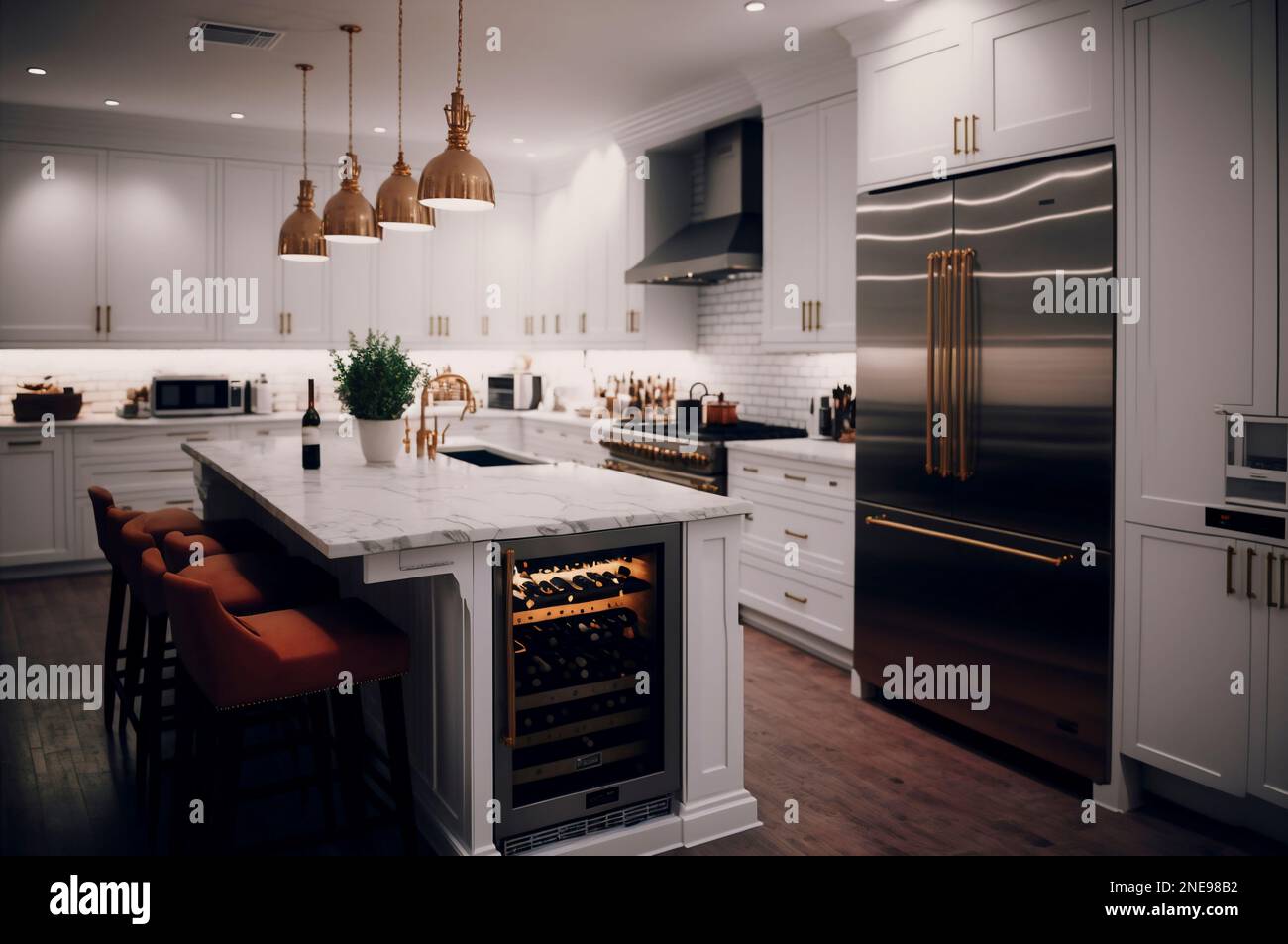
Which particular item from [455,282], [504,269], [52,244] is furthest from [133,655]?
[504,269]

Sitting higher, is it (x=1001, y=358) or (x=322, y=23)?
(x=322, y=23)

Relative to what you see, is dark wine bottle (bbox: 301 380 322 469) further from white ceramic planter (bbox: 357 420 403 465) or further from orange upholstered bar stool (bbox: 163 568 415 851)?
orange upholstered bar stool (bbox: 163 568 415 851)

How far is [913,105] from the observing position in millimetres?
3754

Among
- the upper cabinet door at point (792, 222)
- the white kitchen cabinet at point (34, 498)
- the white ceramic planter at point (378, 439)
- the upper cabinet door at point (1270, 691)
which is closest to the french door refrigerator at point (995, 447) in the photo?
the upper cabinet door at point (1270, 691)

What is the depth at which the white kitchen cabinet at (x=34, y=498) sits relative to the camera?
5980mm

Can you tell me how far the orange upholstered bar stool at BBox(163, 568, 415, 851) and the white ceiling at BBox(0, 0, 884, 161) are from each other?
2.82 metres

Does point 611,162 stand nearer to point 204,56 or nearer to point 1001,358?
point 204,56

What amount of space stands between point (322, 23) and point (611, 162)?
251 centimetres

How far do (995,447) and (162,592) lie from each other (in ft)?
8.73

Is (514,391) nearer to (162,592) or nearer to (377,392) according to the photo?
(377,392)

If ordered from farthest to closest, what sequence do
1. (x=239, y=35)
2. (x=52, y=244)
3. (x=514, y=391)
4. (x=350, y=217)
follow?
(x=514, y=391) < (x=52, y=244) < (x=239, y=35) < (x=350, y=217)

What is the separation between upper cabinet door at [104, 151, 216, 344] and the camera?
6406 millimetres

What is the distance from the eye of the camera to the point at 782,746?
3.56 meters
